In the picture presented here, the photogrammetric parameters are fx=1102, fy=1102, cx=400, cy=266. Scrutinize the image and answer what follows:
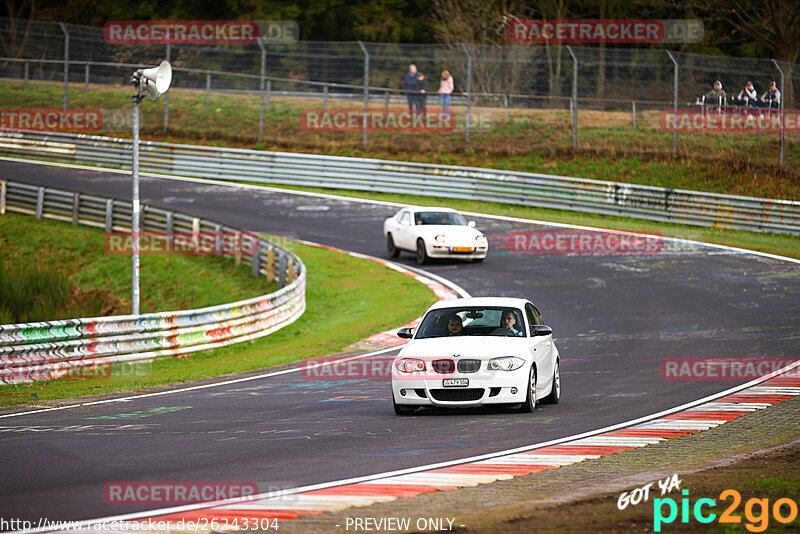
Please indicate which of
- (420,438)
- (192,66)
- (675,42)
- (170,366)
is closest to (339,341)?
(170,366)

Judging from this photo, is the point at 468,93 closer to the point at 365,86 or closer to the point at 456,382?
the point at 365,86

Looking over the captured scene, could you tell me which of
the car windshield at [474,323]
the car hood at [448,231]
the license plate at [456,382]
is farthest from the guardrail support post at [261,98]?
the license plate at [456,382]

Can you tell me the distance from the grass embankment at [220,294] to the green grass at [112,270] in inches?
1.2

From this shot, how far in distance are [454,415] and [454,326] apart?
117cm

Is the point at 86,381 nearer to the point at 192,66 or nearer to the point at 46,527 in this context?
the point at 46,527

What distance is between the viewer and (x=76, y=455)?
10.0 m

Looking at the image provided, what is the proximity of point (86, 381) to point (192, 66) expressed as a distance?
102 feet

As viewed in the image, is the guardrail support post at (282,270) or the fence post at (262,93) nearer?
the guardrail support post at (282,270)

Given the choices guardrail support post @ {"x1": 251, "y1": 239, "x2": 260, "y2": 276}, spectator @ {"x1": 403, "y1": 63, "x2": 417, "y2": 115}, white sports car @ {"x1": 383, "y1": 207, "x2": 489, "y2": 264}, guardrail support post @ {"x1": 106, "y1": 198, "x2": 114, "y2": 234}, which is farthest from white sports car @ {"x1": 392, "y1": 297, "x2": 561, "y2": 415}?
spectator @ {"x1": 403, "y1": 63, "x2": 417, "y2": 115}

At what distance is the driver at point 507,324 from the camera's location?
1291 cm

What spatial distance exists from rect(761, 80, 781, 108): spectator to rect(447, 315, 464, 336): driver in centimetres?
2284

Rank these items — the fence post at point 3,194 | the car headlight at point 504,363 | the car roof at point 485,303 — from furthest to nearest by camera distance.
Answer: the fence post at point 3,194 → the car roof at point 485,303 → the car headlight at point 504,363

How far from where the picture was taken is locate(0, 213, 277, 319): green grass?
2731cm

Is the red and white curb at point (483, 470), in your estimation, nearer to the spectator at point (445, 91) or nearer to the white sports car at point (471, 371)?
the white sports car at point (471, 371)
